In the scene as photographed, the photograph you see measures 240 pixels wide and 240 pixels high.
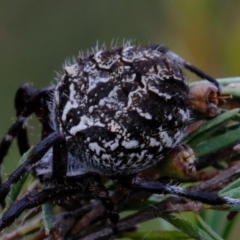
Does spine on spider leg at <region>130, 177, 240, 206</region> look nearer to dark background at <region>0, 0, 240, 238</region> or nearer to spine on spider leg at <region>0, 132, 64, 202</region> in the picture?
spine on spider leg at <region>0, 132, 64, 202</region>

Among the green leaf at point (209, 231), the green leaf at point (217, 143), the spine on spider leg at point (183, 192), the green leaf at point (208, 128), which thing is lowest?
the green leaf at point (209, 231)

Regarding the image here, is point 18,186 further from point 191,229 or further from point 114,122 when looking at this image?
point 191,229

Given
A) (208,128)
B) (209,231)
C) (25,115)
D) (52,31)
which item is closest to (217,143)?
(208,128)

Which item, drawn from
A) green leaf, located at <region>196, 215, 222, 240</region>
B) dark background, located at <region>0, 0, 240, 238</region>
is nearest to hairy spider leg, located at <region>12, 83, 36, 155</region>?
green leaf, located at <region>196, 215, 222, 240</region>

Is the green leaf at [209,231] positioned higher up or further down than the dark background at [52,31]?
further down

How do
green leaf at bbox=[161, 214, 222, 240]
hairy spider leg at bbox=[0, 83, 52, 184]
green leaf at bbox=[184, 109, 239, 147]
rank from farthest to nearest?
hairy spider leg at bbox=[0, 83, 52, 184] → green leaf at bbox=[184, 109, 239, 147] → green leaf at bbox=[161, 214, 222, 240]

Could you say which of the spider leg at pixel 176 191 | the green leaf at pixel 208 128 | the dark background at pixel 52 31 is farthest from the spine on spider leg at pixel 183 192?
the dark background at pixel 52 31

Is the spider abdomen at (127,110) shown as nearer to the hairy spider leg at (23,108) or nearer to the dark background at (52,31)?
the hairy spider leg at (23,108)
